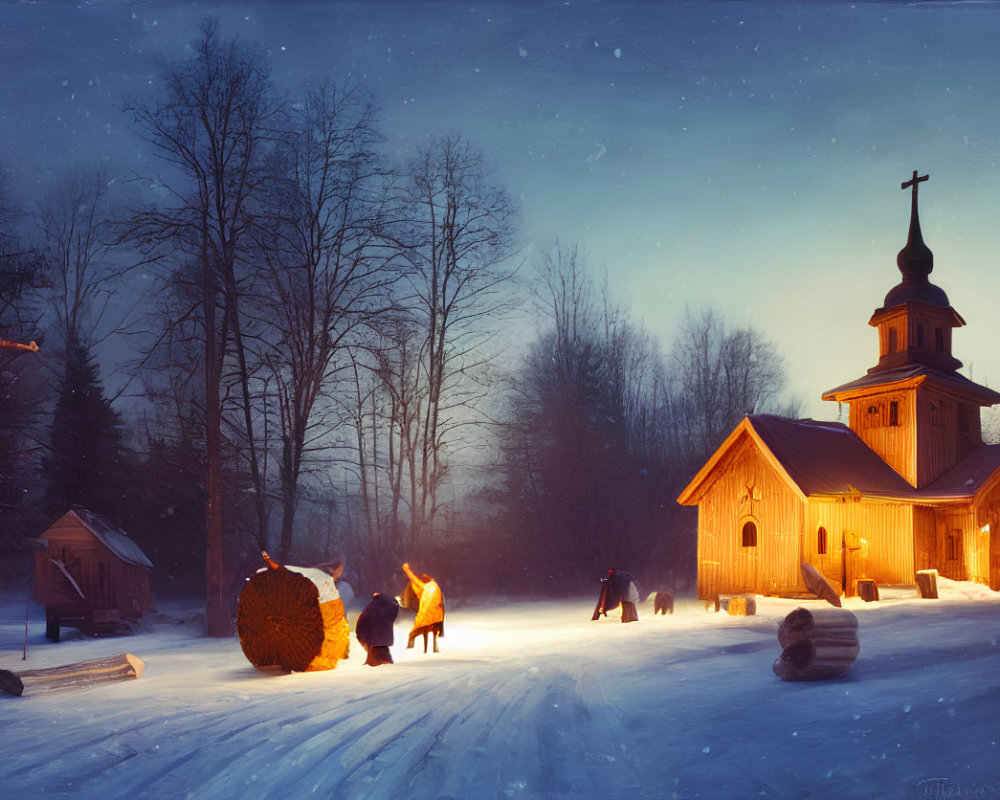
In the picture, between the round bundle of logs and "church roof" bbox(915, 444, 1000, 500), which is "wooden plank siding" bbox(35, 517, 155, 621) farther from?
"church roof" bbox(915, 444, 1000, 500)

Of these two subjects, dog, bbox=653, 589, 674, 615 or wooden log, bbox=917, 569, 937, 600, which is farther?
dog, bbox=653, 589, 674, 615

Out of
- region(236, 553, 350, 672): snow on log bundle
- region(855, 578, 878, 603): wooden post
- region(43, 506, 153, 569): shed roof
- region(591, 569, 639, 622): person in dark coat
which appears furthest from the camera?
region(855, 578, 878, 603): wooden post

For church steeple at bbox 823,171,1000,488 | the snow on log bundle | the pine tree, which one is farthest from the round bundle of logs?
the pine tree

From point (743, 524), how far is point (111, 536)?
15.4 metres

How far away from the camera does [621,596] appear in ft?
56.6

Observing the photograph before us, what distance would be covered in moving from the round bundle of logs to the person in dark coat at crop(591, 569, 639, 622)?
911 cm

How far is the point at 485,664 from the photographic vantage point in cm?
1056

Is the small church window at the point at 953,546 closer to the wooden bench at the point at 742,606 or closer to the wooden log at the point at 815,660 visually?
the wooden bench at the point at 742,606

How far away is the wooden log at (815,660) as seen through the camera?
768 cm

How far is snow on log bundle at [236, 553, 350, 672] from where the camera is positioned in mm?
10422

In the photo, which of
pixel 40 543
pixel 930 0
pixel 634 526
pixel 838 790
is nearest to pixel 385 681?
pixel 838 790

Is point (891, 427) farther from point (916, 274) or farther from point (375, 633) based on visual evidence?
point (375, 633)

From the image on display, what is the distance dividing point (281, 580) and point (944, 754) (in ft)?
26.2

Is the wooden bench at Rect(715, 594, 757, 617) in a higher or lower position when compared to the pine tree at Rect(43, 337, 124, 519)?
lower
